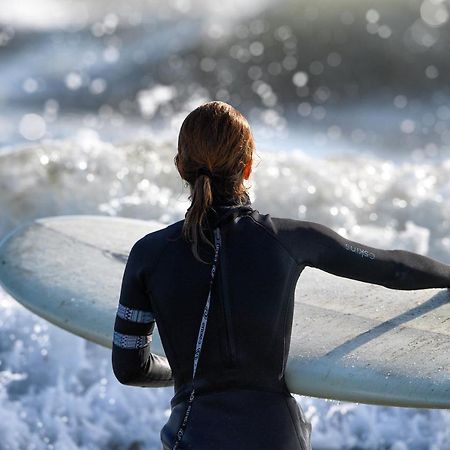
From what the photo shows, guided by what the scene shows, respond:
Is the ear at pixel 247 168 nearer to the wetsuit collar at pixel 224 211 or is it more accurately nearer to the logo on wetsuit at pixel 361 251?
the wetsuit collar at pixel 224 211

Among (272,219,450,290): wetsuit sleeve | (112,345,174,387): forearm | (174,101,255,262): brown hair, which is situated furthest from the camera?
(112,345,174,387): forearm

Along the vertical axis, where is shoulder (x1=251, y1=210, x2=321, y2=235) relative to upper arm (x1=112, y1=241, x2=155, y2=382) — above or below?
above

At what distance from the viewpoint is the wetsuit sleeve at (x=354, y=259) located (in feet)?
6.12

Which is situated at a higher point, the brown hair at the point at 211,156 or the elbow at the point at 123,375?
the brown hair at the point at 211,156

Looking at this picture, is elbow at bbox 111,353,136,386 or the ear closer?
the ear

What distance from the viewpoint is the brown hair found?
176cm

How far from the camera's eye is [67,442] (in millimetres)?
3533

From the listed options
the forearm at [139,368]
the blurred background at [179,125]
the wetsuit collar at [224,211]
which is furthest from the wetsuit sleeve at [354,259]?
the blurred background at [179,125]

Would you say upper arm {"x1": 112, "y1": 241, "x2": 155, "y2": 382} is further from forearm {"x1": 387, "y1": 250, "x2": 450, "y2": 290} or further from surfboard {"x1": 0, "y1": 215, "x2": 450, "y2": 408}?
forearm {"x1": 387, "y1": 250, "x2": 450, "y2": 290}

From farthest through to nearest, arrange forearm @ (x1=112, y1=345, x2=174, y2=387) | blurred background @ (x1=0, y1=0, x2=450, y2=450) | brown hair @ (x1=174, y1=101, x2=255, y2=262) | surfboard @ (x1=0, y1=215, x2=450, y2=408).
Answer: blurred background @ (x1=0, y1=0, x2=450, y2=450), surfboard @ (x1=0, y1=215, x2=450, y2=408), forearm @ (x1=112, y1=345, x2=174, y2=387), brown hair @ (x1=174, y1=101, x2=255, y2=262)

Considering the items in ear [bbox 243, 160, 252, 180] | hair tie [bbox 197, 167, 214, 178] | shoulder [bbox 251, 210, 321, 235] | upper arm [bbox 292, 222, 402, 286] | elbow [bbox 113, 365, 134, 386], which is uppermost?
ear [bbox 243, 160, 252, 180]

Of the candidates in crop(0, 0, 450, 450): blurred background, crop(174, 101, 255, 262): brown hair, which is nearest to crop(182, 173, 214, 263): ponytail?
crop(174, 101, 255, 262): brown hair

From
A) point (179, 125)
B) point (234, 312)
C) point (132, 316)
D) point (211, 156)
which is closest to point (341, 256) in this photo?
point (234, 312)

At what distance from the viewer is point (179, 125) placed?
9086mm
